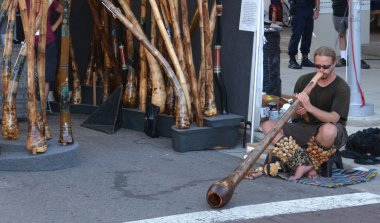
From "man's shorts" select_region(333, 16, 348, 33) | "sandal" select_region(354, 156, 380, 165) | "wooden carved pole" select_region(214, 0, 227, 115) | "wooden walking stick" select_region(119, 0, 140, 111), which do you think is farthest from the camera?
"man's shorts" select_region(333, 16, 348, 33)

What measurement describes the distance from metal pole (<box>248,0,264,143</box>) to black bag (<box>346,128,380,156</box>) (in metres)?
1.12

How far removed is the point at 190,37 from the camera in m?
8.79

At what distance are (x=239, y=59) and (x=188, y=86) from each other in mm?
759

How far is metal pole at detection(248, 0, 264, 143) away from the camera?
8516 mm

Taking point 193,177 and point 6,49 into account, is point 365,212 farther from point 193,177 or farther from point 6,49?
point 6,49

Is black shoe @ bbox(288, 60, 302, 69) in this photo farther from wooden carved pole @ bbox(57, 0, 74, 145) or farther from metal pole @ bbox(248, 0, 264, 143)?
wooden carved pole @ bbox(57, 0, 74, 145)

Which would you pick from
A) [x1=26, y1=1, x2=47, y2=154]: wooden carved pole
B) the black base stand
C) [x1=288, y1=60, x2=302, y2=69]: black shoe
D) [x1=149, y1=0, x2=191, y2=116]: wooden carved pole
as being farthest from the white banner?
[x1=26, y1=1, x2=47, y2=154]: wooden carved pole

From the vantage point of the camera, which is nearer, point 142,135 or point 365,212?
point 365,212

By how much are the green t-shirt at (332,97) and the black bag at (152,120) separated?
6.92ft

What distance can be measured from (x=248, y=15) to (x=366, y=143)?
1852 millimetres

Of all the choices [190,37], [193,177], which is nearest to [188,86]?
[190,37]

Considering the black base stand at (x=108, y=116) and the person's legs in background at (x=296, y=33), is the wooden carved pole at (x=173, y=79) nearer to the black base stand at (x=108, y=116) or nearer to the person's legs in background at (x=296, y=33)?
the black base stand at (x=108, y=116)

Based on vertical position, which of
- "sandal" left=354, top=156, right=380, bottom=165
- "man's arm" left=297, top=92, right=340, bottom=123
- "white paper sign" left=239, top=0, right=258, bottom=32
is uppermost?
"white paper sign" left=239, top=0, right=258, bottom=32

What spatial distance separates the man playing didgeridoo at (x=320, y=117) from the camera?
711 cm
